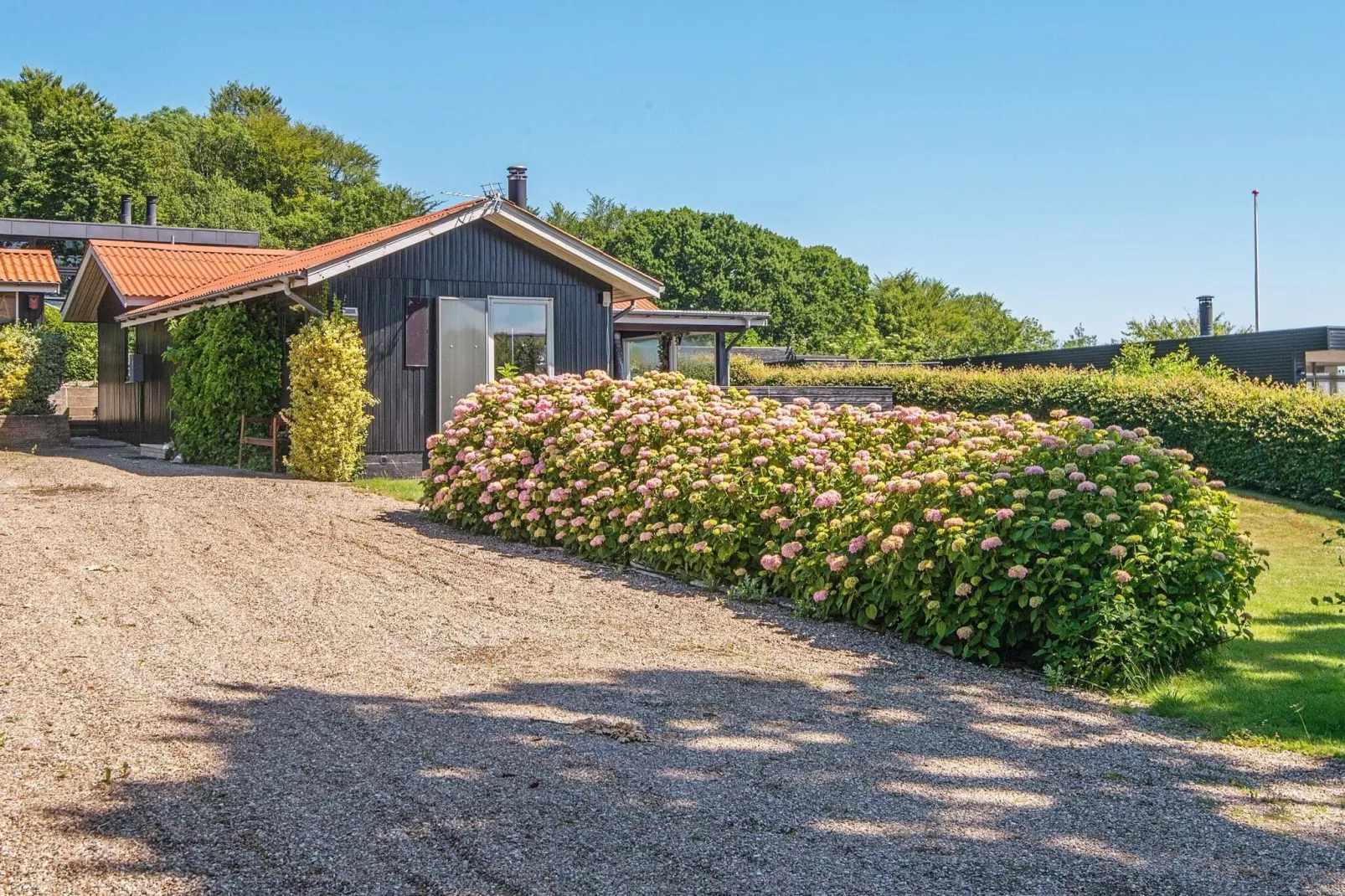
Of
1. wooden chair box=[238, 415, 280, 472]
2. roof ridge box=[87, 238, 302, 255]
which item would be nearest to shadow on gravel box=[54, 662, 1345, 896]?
wooden chair box=[238, 415, 280, 472]

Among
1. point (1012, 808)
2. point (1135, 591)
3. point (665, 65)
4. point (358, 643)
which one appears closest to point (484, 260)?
point (665, 65)

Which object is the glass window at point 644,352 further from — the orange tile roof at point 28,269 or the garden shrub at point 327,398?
the orange tile roof at point 28,269

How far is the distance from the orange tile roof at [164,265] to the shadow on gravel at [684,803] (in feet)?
55.0

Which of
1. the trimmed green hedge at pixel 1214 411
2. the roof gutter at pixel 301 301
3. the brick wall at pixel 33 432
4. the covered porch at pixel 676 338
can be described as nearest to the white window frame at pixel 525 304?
the roof gutter at pixel 301 301

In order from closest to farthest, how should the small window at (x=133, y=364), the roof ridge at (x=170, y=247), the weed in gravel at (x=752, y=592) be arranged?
the weed in gravel at (x=752, y=592), the small window at (x=133, y=364), the roof ridge at (x=170, y=247)

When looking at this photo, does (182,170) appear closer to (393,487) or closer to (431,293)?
(431,293)

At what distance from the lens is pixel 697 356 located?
2606cm

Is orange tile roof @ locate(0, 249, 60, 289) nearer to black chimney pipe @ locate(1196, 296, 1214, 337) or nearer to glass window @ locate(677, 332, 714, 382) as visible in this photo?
glass window @ locate(677, 332, 714, 382)

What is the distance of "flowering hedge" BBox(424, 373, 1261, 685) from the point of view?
622 centimetres

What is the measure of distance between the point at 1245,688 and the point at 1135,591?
717mm

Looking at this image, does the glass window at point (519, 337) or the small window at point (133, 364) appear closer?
the glass window at point (519, 337)

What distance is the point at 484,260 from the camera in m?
15.9

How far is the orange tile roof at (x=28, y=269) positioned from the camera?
25141 mm

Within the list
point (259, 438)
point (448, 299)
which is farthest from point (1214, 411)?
point (259, 438)
